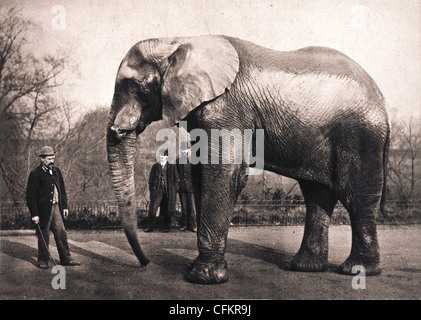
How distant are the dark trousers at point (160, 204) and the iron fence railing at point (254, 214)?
0.65 m

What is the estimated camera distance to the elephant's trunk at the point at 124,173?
243 inches

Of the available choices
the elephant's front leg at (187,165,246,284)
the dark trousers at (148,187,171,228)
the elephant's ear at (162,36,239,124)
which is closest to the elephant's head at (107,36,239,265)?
the elephant's ear at (162,36,239,124)

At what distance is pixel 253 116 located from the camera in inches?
238

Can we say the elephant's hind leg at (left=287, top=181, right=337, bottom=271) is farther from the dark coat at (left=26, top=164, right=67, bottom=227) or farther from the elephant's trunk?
the dark coat at (left=26, top=164, right=67, bottom=227)

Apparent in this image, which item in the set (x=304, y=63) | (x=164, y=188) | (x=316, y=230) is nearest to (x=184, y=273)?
(x=316, y=230)

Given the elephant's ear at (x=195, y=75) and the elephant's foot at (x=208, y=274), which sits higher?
the elephant's ear at (x=195, y=75)

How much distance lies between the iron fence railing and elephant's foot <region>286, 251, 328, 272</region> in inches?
175

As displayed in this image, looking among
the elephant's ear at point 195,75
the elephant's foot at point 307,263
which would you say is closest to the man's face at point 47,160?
the elephant's ear at point 195,75

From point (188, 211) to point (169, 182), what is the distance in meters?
0.85

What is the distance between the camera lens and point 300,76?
19.7ft

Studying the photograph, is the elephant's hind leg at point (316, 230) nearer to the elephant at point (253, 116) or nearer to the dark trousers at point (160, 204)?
the elephant at point (253, 116)

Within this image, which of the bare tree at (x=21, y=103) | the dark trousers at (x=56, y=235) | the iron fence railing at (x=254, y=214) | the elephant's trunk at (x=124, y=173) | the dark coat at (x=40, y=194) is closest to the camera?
the elephant's trunk at (x=124, y=173)

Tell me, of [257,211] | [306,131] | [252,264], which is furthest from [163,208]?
[306,131]

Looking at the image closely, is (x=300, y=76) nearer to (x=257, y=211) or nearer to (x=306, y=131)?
(x=306, y=131)
